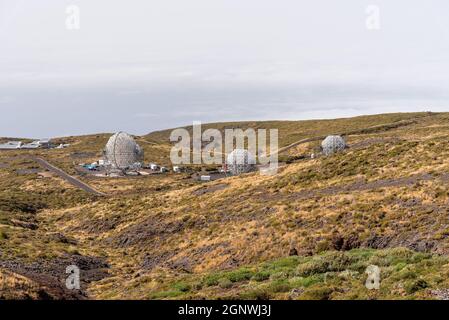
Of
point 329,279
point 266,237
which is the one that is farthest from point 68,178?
point 329,279

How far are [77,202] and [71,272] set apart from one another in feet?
131

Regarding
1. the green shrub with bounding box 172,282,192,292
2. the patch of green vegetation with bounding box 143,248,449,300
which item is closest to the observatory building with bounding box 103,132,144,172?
the patch of green vegetation with bounding box 143,248,449,300

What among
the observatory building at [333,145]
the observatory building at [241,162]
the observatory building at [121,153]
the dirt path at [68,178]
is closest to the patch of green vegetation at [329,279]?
the observatory building at [241,162]

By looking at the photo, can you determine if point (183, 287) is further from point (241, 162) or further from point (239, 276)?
point (241, 162)

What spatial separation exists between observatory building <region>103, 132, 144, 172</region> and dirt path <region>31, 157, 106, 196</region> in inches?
371

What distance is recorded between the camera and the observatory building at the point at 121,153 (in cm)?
9544

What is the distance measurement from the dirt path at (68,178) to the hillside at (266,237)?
14.1 meters

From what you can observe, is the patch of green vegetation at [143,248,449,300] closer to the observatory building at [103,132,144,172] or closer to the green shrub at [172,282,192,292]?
the green shrub at [172,282,192,292]

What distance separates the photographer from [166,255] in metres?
32.5

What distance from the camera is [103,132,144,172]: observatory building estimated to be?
9544cm

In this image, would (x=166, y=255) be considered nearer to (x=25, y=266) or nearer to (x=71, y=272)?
(x=71, y=272)

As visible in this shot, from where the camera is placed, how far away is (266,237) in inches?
1150

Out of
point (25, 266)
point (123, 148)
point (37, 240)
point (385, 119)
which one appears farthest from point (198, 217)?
point (385, 119)

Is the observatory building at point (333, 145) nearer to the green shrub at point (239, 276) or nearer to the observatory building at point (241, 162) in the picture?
the observatory building at point (241, 162)
